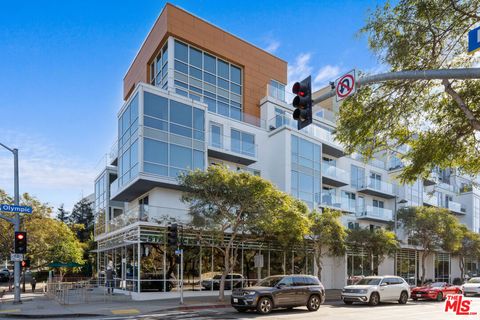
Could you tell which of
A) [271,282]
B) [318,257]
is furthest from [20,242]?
[318,257]

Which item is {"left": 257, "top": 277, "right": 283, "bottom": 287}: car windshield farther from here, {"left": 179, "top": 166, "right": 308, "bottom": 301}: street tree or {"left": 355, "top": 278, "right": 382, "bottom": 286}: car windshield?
{"left": 355, "top": 278, "right": 382, "bottom": 286}: car windshield

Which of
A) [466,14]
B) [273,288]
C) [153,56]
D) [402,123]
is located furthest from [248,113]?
[466,14]

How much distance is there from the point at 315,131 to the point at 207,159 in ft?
36.6

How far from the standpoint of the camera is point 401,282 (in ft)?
76.6

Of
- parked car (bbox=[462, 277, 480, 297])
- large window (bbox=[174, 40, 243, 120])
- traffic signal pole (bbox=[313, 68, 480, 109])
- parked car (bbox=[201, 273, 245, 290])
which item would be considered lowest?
parked car (bbox=[462, 277, 480, 297])

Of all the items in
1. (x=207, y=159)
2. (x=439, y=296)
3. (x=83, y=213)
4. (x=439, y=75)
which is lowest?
(x=439, y=296)

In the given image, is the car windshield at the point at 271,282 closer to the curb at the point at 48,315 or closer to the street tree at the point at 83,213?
the curb at the point at 48,315

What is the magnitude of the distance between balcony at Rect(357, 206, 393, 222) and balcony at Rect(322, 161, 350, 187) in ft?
10.8

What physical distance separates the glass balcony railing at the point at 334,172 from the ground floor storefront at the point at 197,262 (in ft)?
21.5

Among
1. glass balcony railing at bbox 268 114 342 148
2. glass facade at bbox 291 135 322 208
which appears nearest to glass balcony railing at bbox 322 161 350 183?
glass facade at bbox 291 135 322 208

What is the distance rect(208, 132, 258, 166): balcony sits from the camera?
29703 mm

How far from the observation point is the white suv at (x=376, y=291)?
21.3 metres

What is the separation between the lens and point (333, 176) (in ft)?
122

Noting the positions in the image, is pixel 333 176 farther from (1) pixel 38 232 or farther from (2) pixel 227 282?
(1) pixel 38 232
